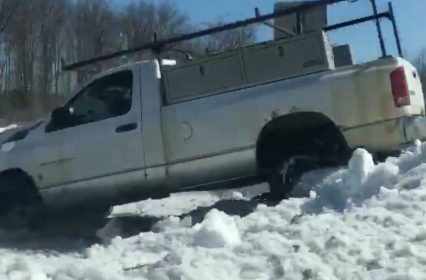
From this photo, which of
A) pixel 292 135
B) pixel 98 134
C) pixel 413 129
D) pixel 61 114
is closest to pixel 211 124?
pixel 292 135

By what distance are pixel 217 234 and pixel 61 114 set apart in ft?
12.0

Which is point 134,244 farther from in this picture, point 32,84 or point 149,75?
point 32,84

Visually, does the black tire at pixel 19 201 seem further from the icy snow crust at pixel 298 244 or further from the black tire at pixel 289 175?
the black tire at pixel 289 175

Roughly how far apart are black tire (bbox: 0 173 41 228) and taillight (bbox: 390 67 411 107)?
434 cm

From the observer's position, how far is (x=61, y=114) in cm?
947

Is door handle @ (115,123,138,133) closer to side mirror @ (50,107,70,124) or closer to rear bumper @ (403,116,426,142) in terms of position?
side mirror @ (50,107,70,124)

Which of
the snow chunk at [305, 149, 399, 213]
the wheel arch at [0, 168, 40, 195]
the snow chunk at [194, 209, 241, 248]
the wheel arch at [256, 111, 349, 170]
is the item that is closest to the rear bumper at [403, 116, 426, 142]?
the wheel arch at [256, 111, 349, 170]

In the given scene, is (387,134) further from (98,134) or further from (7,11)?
(7,11)

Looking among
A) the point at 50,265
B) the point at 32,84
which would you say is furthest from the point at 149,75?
the point at 32,84

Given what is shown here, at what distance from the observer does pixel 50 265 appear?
6.55 m

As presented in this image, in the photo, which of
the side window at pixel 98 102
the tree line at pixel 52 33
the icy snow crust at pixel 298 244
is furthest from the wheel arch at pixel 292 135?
the tree line at pixel 52 33

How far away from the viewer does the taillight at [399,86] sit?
8547mm

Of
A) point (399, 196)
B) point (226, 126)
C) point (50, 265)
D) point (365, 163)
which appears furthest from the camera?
point (226, 126)

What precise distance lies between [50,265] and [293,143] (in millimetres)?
3726
